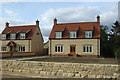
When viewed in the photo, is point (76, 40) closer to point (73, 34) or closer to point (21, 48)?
point (73, 34)

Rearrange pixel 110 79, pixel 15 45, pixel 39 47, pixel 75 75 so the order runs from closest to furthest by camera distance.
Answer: pixel 110 79
pixel 75 75
pixel 15 45
pixel 39 47

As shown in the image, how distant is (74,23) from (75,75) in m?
20.3

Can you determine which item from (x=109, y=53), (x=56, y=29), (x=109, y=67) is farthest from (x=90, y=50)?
(x=109, y=67)

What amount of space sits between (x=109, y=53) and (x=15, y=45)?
18.9 metres

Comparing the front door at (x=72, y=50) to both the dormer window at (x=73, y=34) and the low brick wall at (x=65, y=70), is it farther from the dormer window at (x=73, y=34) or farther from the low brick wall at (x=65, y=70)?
the low brick wall at (x=65, y=70)

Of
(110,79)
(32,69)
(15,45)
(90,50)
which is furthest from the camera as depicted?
(15,45)

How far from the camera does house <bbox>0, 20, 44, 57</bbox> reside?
108 feet

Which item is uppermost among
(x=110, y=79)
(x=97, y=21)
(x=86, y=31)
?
(x=97, y=21)

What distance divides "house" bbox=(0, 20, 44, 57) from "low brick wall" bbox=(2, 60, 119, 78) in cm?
1623

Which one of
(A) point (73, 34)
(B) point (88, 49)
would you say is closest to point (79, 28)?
(A) point (73, 34)

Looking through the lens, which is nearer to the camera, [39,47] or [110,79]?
[110,79]

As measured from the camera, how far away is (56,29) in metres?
31.5

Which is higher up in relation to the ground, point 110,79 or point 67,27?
point 67,27

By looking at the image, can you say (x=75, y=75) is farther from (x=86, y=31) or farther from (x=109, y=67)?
(x=86, y=31)
